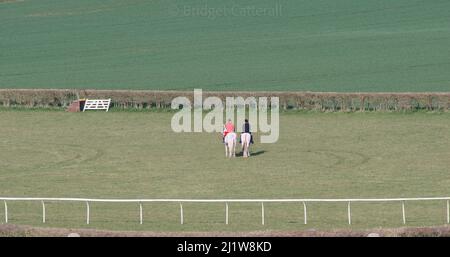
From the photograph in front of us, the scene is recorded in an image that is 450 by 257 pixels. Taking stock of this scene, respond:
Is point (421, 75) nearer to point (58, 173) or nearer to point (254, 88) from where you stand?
point (254, 88)

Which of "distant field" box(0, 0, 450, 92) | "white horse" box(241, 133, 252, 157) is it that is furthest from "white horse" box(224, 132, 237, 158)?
"distant field" box(0, 0, 450, 92)

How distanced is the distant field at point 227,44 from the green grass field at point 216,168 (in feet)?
23.1

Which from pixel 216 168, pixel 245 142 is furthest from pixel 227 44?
pixel 216 168

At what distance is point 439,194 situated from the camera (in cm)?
3036

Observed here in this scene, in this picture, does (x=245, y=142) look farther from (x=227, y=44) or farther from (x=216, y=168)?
(x=227, y=44)

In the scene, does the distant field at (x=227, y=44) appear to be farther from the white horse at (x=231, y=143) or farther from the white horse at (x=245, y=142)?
the white horse at (x=231, y=143)

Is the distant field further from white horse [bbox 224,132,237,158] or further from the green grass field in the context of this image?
white horse [bbox 224,132,237,158]

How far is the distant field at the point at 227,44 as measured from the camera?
167 feet

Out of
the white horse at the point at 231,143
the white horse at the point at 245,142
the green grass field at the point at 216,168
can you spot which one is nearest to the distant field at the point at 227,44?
the green grass field at the point at 216,168

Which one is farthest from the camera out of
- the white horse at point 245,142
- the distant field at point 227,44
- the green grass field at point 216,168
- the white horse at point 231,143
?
the distant field at point 227,44

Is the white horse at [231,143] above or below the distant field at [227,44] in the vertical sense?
below

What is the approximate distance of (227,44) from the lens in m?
59.6

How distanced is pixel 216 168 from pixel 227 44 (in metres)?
25.3

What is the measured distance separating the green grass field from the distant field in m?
7.03
